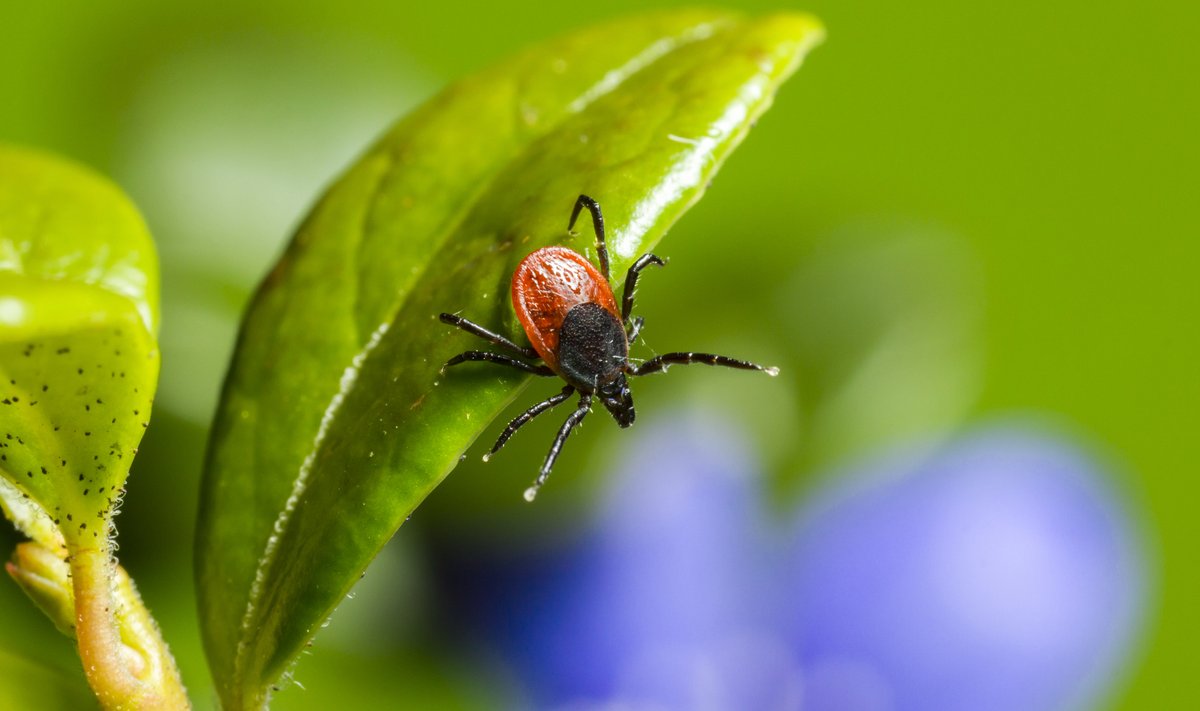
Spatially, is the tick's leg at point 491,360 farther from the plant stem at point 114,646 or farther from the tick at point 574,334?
the plant stem at point 114,646

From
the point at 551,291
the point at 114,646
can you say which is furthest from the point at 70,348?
the point at 551,291

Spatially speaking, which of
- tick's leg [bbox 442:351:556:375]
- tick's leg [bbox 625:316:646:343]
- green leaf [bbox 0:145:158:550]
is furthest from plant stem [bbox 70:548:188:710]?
tick's leg [bbox 625:316:646:343]

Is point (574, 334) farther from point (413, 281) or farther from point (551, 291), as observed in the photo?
point (413, 281)

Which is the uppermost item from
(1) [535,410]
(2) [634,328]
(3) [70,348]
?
(2) [634,328]

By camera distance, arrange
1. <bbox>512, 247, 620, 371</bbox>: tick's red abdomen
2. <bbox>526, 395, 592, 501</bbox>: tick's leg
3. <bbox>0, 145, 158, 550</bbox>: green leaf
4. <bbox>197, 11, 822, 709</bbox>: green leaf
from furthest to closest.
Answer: <bbox>526, 395, 592, 501</bbox>: tick's leg, <bbox>512, 247, 620, 371</bbox>: tick's red abdomen, <bbox>197, 11, 822, 709</bbox>: green leaf, <bbox>0, 145, 158, 550</bbox>: green leaf

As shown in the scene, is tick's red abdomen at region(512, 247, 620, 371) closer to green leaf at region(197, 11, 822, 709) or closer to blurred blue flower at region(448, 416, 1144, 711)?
green leaf at region(197, 11, 822, 709)

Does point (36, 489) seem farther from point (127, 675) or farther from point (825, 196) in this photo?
point (825, 196)
